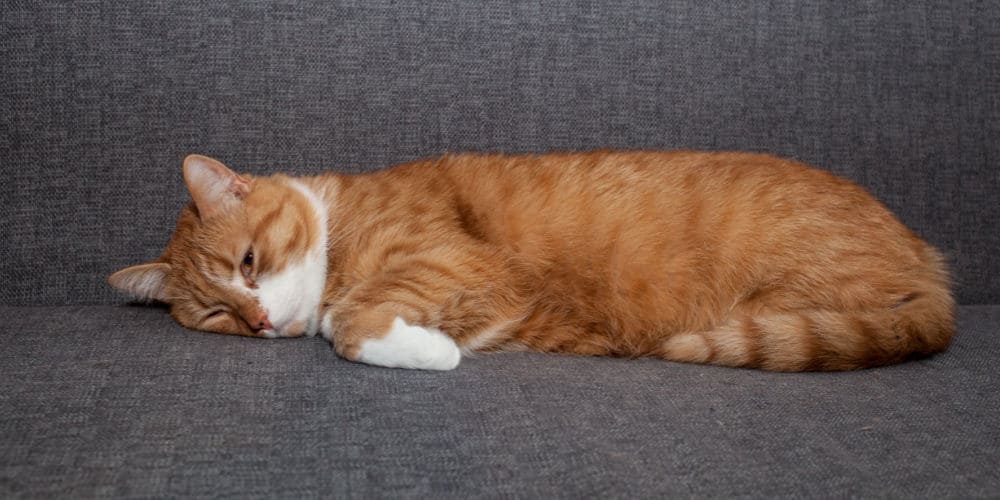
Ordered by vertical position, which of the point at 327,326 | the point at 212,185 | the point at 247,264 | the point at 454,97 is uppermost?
the point at 454,97

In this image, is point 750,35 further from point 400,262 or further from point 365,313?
point 365,313

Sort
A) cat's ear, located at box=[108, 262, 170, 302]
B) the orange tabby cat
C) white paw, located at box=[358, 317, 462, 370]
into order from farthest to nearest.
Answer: cat's ear, located at box=[108, 262, 170, 302] < the orange tabby cat < white paw, located at box=[358, 317, 462, 370]

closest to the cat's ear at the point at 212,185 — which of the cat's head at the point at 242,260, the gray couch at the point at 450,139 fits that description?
the cat's head at the point at 242,260

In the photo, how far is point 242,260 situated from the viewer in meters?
2.16

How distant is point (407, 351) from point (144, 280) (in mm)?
860

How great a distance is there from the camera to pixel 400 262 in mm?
2135

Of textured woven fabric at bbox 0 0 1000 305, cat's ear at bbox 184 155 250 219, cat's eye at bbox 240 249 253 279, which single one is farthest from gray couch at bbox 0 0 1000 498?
cat's ear at bbox 184 155 250 219

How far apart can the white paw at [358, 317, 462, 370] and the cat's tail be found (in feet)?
1.81

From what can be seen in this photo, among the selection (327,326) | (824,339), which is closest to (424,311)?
(327,326)

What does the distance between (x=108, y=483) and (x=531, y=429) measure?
69 cm

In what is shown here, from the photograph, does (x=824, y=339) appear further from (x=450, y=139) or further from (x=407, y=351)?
(x=450, y=139)

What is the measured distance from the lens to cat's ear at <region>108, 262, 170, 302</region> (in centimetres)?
226

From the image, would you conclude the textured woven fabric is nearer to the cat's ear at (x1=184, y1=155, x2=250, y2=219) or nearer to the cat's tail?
the cat's ear at (x1=184, y1=155, x2=250, y2=219)

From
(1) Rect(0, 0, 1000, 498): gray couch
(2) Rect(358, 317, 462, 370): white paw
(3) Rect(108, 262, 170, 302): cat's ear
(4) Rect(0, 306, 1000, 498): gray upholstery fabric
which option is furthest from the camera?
(3) Rect(108, 262, 170, 302): cat's ear
